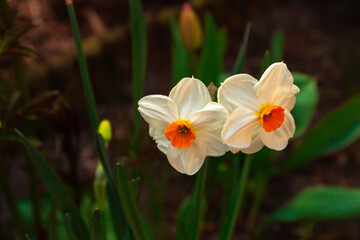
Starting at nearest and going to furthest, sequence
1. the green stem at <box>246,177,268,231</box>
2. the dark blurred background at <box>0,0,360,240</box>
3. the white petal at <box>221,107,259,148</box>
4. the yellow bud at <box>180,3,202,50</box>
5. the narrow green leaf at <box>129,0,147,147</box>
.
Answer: the white petal at <box>221,107,259,148</box>
the narrow green leaf at <box>129,0,147,147</box>
the yellow bud at <box>180,3,202,50</box>
the green stem at <box>246,177,268,231</box>
the dark blurred background at <box>0,0,360,240</box>

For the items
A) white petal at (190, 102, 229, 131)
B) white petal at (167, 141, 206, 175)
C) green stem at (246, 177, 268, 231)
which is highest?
white petal at (190, 102, 229, 131)

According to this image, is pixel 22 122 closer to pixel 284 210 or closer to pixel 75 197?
pixel 75 197

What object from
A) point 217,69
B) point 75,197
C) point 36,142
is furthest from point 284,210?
point 36,142

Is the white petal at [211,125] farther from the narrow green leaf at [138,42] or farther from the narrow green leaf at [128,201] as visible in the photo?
the narrow green leaf at [138,42]

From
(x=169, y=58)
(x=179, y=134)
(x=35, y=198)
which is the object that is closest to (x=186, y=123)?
(x=179, y=134)

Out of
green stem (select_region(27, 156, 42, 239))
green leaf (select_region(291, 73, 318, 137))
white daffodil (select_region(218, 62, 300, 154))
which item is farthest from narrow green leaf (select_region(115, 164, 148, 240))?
green leaf (select_region(291, 73, 318, 137))

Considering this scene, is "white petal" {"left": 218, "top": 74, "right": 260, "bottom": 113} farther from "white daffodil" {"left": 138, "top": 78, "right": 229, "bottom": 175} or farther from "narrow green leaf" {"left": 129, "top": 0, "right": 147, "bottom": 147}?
"narrow green leaf" {"left": 129, "top": 0, "right": 147, "bottom": 147}
